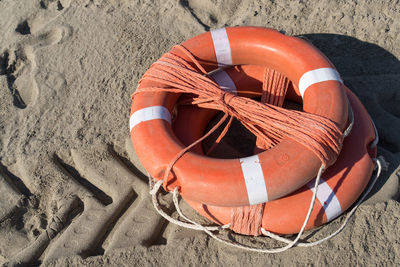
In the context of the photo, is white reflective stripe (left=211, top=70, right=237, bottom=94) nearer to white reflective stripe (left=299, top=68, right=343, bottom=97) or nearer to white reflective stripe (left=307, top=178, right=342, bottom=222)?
white reflective stripe (left=299, top=68, right=343, bottom=97)

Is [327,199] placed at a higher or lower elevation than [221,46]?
lower

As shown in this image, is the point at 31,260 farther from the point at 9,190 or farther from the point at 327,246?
the point at 327,246

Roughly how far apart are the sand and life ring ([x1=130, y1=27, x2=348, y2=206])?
40cm

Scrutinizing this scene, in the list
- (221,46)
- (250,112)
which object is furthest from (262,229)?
(221,46)

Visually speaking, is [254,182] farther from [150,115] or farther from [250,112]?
[150,115]

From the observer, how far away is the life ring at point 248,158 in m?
1.55

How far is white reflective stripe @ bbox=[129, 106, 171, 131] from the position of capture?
1.82 meters

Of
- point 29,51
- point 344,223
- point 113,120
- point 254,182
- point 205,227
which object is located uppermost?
point 29,51

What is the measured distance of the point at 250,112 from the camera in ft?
5.93

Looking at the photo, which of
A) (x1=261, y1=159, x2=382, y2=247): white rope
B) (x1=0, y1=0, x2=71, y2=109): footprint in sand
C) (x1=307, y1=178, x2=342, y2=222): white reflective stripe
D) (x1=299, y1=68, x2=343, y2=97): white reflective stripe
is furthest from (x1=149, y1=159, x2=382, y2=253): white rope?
(x1=0, y1=0, x2=71, y2=109): footprint in sand

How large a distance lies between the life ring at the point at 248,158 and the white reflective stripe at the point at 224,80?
0.25ft

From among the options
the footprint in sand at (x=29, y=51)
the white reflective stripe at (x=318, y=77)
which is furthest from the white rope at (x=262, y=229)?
the footprint in sand at (x=29, y=51)

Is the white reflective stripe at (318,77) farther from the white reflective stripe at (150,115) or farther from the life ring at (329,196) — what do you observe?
the white reflective stripe at (150,115)

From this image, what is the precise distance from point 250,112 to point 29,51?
6.56 feet
